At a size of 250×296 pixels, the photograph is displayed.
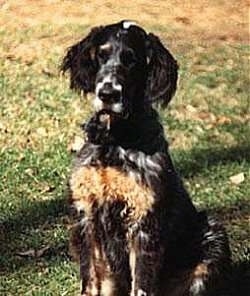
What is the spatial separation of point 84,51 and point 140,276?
4.70 feet

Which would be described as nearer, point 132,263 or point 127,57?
point 127,57

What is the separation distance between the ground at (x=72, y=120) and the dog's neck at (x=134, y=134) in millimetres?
1325

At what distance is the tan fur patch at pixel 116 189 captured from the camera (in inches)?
240

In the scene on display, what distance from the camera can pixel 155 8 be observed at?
534 inches

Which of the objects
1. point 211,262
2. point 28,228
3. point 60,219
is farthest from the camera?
point 60,219

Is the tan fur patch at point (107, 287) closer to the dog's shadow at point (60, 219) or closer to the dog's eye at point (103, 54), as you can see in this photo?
the dog's shadow at point (60, 219)

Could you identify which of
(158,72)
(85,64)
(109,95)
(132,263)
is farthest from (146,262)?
(85,64)

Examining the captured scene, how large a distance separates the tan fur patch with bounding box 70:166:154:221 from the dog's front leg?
0.50ft

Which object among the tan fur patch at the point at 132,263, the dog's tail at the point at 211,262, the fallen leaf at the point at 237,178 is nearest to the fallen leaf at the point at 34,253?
the tan fur patch at the point at 132,263

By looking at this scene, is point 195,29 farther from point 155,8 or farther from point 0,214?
point 0,214

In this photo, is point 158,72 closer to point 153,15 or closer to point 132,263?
point 132,263

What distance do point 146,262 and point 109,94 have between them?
1067 mm

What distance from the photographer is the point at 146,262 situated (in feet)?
20.4

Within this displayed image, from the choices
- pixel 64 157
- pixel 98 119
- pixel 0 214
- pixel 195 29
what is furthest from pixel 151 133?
pixel 195 29
